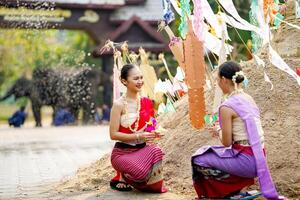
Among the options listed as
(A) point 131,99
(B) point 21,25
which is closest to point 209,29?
(A) point 131,99

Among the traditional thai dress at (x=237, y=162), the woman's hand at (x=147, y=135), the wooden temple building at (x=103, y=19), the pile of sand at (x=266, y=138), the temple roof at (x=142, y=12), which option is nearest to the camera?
the traditional thai dress at (x=237, y=162)

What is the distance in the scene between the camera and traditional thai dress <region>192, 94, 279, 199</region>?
14.4 feet

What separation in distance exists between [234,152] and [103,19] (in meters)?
15.9

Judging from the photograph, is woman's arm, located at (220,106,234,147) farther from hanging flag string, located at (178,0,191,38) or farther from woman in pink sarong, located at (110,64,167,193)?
hanging flag string, located at (178,0,191,38)

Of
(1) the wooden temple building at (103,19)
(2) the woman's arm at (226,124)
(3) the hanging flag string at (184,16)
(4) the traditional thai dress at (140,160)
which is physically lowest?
(4) the traditional thai dress at (140,160)

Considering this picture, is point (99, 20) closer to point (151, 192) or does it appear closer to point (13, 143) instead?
point (13, 143)

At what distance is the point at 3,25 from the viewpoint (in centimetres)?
1816

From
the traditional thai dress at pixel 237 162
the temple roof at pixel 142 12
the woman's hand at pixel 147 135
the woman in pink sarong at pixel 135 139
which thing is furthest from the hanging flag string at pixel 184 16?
the temple roof at pixel 142 12

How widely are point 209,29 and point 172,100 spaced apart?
1.07 m

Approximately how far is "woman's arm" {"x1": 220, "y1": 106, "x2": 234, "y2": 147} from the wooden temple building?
1378 centimetres

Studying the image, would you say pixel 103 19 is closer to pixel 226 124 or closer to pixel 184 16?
pixel 184 16

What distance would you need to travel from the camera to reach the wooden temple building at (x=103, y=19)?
58.9 ft


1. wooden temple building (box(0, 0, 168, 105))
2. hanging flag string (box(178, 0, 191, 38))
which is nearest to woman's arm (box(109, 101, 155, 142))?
hanging flag string (box(178, 0, 191, 38))

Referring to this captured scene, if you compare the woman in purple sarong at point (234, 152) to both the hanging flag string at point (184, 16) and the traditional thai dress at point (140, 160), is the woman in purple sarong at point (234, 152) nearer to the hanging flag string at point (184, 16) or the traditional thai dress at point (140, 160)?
the traditional thai dress at point (140, 160)
